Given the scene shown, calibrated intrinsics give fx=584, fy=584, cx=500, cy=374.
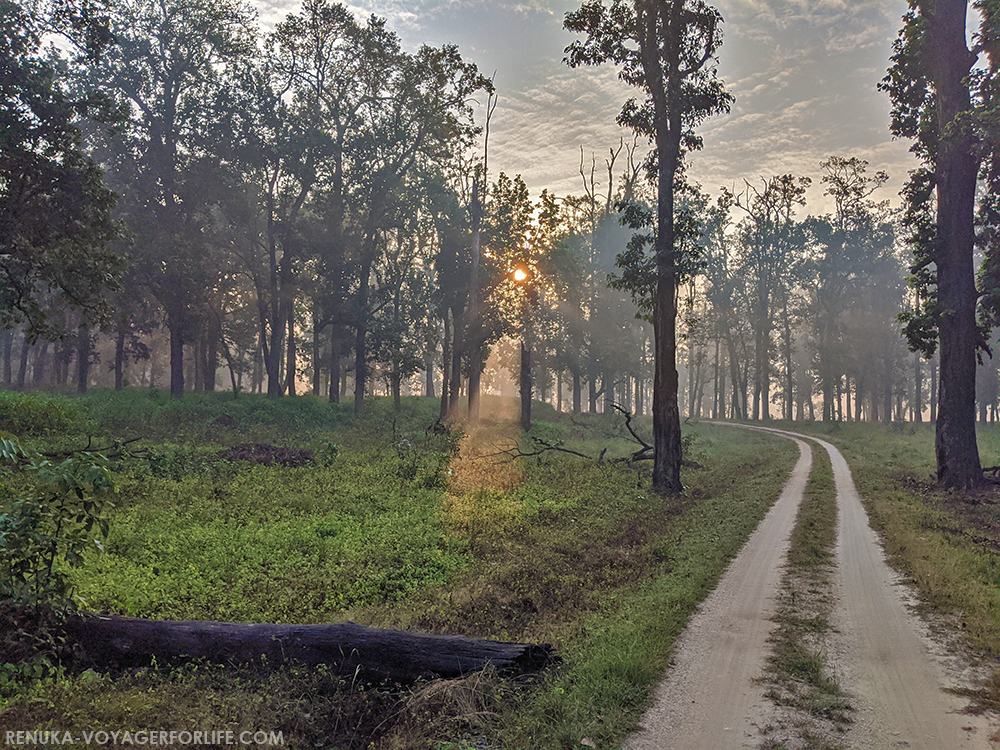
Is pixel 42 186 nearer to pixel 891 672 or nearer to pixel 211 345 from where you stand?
pixel 891 672

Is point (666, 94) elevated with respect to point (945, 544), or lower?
elevated

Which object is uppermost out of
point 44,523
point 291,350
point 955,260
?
point 955,260

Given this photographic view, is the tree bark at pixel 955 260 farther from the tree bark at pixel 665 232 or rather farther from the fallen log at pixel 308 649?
the fallen log at pixel 308 649

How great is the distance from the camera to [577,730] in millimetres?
4875

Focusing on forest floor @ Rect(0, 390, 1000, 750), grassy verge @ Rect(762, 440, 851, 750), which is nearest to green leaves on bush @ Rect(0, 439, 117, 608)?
forest floor @ Rect(0, 390, 1000, 750)

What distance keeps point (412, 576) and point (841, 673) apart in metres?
5.99

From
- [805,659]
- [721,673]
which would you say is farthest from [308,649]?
[805,659]

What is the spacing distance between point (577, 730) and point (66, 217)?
20.0 metres

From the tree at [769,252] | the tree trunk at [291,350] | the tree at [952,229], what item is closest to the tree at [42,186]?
the tree trunk at [291,350]

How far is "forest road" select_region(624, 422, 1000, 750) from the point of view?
186 inches

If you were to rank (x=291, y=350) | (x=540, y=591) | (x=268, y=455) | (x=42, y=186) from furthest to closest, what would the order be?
(x=291, y=350)
(x=268, y=455)
(x=42, y=186)
(x=540, y=591)

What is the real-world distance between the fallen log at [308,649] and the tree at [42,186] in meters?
13.9

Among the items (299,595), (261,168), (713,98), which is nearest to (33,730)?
(299,595)

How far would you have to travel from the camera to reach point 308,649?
5.94 m
